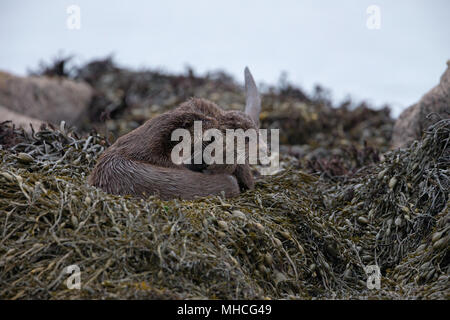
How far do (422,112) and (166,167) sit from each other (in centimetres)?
391

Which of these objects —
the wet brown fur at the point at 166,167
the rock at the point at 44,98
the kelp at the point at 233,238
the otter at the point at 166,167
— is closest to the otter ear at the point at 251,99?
the otter at the point at 166,167

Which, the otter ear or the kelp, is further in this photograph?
the otter ear

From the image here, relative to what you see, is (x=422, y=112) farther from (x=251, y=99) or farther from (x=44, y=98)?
(x=44, y=98)

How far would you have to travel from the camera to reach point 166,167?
4133 mm

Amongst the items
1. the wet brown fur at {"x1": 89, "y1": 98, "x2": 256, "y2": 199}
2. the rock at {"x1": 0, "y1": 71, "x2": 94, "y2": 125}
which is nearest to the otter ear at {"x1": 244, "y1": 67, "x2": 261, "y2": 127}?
the wet brown fur at {"x1": 89, "y1": 98, "x2": 256, "y2": 199}

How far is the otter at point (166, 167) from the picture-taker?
387cm

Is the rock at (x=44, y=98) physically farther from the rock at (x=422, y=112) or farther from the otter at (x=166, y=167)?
the otter at (x=166, y=167)

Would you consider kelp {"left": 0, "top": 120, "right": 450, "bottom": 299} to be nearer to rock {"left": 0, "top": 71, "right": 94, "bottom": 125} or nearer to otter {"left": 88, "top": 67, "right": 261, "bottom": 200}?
otter {"left": 88, "top": 67, "right": 261, "bottom": 200}

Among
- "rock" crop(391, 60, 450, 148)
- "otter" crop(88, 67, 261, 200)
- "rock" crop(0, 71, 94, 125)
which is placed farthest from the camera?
"rock" crop(0, 71, 94, 125)

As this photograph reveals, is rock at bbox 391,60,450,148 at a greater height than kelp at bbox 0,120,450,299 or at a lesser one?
greater

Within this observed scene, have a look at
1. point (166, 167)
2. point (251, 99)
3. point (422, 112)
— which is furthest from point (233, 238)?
point (422, 112)

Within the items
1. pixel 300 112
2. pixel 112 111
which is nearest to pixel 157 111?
pixel 112 111

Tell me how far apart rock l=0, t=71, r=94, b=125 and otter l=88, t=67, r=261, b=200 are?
699 centimetres

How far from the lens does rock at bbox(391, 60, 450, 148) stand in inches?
242
